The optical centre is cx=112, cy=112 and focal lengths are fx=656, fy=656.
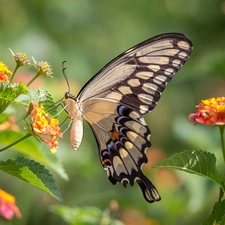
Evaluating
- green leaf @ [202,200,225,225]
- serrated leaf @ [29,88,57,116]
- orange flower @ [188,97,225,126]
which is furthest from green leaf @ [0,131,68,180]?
green leaf @ [202,200,225,225]

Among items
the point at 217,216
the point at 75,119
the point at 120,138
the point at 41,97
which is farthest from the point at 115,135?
the point at 217,216

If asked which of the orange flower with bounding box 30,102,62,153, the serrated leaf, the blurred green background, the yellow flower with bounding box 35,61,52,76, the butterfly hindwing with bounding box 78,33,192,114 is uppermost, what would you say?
the yellow flower with bounding box 35,61,52,76

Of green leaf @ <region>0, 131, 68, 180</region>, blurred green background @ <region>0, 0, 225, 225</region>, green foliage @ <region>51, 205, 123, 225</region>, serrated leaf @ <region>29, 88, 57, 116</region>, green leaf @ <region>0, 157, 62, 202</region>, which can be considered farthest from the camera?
blurred green background @ <region>0, 0, 225, 225</region>

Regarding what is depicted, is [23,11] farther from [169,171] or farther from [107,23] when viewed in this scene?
[169,171]

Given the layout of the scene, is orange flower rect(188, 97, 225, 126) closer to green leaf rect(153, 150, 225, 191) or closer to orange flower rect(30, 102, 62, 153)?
green leaf rect(153, 150, 225, 191)

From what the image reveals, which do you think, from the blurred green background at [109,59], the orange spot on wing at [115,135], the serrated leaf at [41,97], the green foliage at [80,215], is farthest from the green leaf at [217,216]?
the blurred green background at [109,59]

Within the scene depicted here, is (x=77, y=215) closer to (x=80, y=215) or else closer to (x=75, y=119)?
(x=80, y=215)
